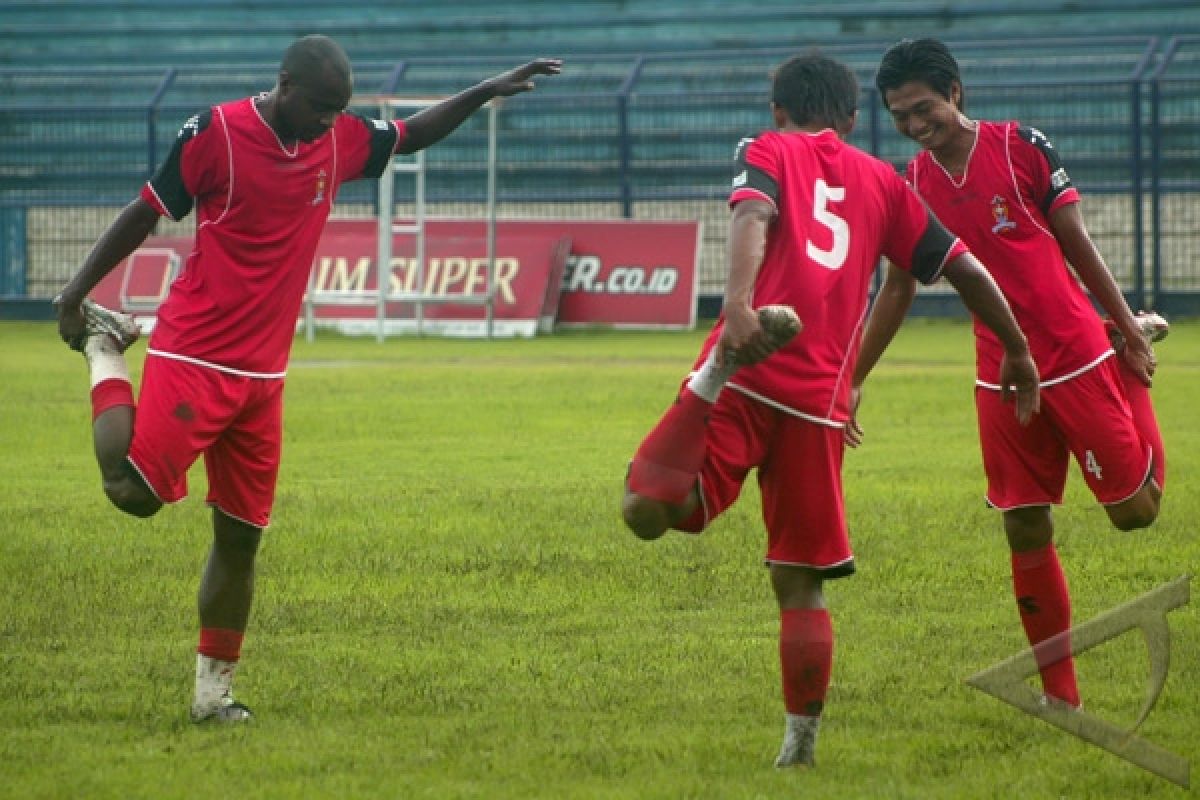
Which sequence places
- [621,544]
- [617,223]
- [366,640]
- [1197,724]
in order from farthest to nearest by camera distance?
[617,223] < [621,544] < [366,640] < [1197,724]

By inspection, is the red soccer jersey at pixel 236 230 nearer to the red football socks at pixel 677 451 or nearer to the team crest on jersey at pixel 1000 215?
the red football socks at pixel 677 451

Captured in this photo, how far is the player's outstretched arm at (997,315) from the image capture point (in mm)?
5547

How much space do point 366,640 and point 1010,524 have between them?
7.49ft

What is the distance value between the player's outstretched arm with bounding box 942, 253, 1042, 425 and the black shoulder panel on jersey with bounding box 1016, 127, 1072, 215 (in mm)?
592

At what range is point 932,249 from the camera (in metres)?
5.49

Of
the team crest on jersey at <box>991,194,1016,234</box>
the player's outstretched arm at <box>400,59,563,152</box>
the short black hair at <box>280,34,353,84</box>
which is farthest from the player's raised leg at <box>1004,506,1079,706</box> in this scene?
the short black hair at <box>280,34,353,84</box>

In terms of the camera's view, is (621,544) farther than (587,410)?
No

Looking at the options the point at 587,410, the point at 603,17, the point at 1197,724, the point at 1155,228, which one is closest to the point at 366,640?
the point at 1197,724

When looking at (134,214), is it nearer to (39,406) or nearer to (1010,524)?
(1010,524)

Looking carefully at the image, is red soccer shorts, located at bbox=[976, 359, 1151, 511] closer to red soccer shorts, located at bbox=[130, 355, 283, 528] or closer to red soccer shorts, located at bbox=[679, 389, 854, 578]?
red soccer shorts, located at bbox=[679, 389, 854, 578]

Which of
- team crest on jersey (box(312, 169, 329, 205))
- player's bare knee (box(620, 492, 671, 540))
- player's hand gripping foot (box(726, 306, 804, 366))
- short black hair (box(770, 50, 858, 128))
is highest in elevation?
short black hair (box(770, 50, 858, 128))

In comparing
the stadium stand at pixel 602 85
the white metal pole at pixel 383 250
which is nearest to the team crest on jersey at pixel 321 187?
the white metal pole at pixel 383 250

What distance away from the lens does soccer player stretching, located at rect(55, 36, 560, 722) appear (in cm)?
608

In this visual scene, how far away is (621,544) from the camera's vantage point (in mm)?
9445
